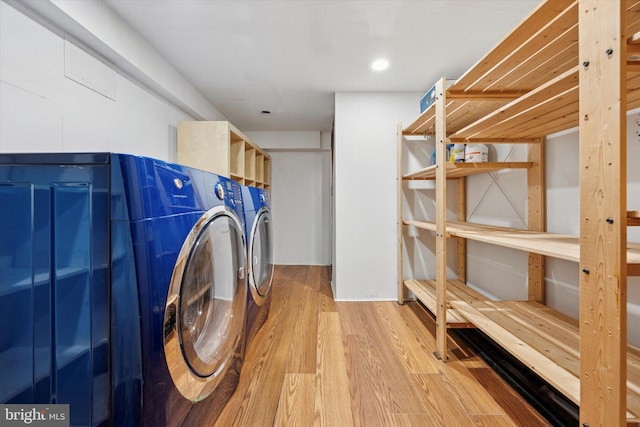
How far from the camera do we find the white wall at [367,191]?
94.0 inches

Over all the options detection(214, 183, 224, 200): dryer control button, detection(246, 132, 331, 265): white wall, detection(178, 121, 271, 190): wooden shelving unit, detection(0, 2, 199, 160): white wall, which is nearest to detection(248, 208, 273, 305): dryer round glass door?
detection(214, 183, 224, 200): dryer control button

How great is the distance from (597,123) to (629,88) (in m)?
0.47

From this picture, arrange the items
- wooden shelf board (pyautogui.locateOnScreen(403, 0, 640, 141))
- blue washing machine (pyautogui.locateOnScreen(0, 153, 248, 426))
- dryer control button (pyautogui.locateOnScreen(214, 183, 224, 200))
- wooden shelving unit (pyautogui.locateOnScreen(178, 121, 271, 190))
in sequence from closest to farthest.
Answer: blue washing machine (pyautogui.locateOnScreen(0, 153, 248, 426)) → wooden shelf board (pyautogui.locateOnScreen(403, 0, 640, 141)) → dryer control button (pyautogui.locateOnScreen(214, 183, 224, 200)) → wooden shelving unit (pyautogui.locateOnScreen(178, 121, 271, 190))

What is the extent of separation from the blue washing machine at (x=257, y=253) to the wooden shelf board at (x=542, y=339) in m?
1.22

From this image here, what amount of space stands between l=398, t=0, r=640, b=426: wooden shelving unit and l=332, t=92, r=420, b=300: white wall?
0.78 metres

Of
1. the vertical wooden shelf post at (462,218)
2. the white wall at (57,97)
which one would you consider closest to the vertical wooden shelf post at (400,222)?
the vertical wooden shelf post at (462,218)

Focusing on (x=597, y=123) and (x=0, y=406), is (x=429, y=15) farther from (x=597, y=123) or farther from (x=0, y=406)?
(x=0, y=406)

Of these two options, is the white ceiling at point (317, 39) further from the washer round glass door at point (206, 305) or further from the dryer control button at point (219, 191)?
the washer round glass door at point (206, 305)

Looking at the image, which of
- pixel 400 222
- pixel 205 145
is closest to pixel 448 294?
pixel 400 222

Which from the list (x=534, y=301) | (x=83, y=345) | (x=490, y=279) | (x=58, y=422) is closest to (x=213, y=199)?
(x=83, y=345)

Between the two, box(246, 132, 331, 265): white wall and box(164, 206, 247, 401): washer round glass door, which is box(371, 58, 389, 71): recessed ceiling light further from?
box(246, 132, 331, 265): white wall

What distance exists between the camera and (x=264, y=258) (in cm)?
179

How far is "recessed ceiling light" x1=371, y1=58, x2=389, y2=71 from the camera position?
189cm

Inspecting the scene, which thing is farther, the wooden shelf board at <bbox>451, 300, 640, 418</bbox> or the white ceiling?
the white ceiling
